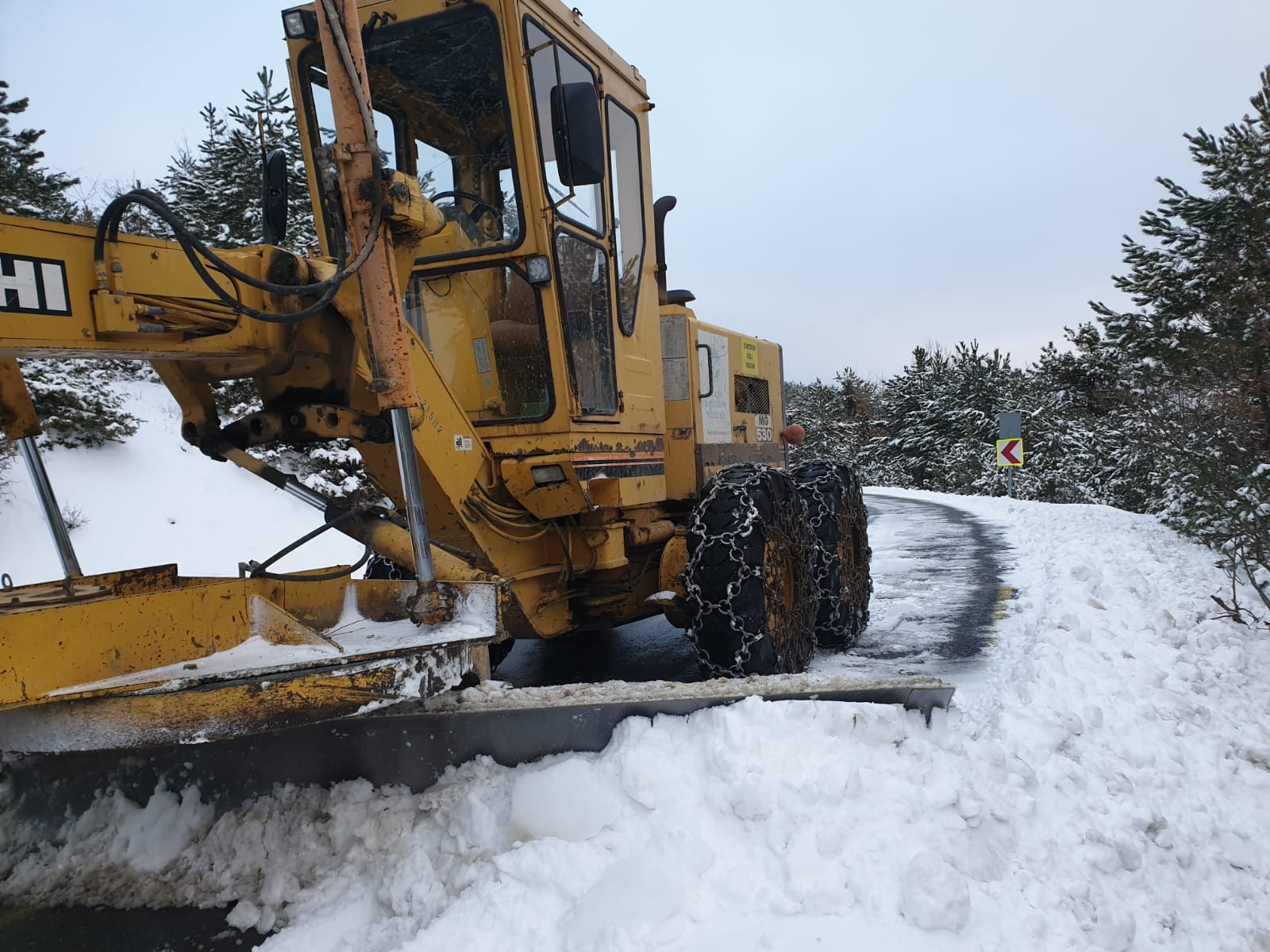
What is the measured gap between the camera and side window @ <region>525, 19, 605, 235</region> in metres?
3.81

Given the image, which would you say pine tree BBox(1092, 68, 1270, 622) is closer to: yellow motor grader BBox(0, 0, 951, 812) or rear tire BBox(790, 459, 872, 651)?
rear tire BBox(790, 459, 872, 651)

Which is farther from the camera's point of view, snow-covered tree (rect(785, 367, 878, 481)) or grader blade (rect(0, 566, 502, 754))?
snow-covered tree (rect(785, 367, 878, 481))

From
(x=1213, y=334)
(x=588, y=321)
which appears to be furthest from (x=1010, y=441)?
(x=588, y=321)

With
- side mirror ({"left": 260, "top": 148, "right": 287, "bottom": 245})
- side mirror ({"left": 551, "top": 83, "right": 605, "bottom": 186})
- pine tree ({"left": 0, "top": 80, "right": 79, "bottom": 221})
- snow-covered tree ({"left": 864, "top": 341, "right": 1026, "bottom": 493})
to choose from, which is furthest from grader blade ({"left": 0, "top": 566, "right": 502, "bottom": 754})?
snow-covered tree ({"left": 864, "top": 341, "right": 1026, "bottom": 493})

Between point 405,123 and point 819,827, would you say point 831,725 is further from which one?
point 405,123

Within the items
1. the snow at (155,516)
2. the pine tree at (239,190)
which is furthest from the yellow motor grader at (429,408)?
the pine tree at (239,190)

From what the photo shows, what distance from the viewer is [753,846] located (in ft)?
8.30

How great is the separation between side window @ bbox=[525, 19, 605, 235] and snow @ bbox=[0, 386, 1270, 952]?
7.72ft

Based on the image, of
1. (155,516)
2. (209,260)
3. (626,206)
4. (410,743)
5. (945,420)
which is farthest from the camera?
(945,420)

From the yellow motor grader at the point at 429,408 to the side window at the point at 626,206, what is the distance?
0.8 inches

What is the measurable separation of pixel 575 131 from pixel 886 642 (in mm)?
3995

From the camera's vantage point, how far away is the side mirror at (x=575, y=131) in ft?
11.7

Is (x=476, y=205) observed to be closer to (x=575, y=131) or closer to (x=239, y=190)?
(x=575, y=131)

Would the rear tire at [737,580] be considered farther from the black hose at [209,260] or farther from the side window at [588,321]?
the black hose at [209,260]
